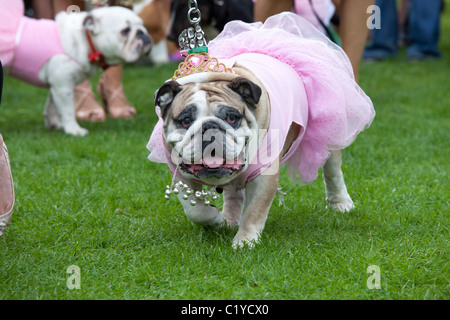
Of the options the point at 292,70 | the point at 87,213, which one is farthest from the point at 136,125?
the point at 292,70

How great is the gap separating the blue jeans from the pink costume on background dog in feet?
19.4

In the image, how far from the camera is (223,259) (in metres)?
2.89

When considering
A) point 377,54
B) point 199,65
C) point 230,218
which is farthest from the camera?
point 377,54

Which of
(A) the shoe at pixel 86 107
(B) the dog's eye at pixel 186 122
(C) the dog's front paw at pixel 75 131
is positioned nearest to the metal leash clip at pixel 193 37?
(B) the dog's eye at pixel 186 122

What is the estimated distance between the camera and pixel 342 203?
3.66 metres

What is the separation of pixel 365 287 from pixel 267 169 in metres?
0.67

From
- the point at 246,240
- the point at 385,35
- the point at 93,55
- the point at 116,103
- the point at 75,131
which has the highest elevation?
the point at 246,240

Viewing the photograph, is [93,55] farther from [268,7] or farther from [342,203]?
[342,203]

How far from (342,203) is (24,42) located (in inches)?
129

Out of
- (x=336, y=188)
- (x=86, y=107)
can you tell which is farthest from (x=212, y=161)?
(x=86, y=107)

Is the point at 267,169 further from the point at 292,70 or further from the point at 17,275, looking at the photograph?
the point at 17,275

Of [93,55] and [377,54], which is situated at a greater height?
[93,55]

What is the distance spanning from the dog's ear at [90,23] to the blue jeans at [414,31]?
5704 millimetres

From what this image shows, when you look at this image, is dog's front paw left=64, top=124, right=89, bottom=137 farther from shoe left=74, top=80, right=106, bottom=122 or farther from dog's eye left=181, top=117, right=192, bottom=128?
dog's eye left=181, top=117, right=192, bottom=128
